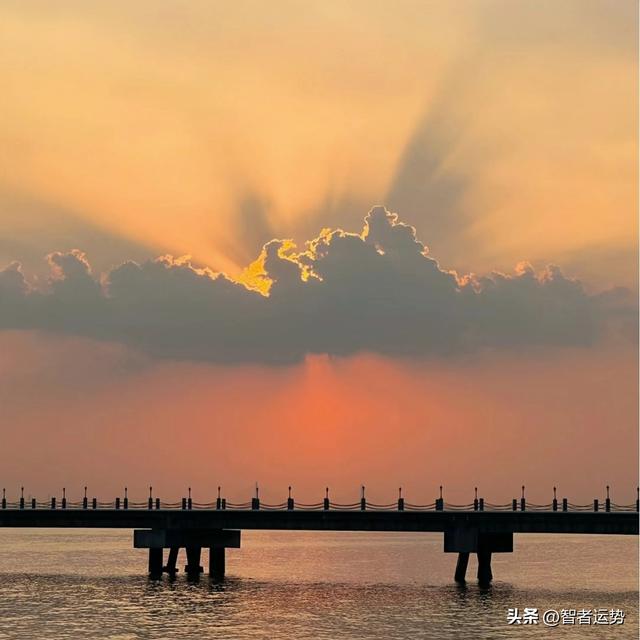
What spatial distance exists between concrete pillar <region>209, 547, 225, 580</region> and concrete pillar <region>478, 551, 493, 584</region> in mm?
24783

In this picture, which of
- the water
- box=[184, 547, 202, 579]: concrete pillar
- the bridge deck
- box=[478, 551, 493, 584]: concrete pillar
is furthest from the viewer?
box=[184, 547, 202, 579]: concrete pillar

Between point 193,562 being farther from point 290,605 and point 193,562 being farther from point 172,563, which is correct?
point 290,605

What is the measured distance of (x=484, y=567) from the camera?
11575cm

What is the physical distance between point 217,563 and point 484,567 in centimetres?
2635

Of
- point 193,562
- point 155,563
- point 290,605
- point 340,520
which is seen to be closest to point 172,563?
point 155,563

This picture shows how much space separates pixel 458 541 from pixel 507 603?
1245cm

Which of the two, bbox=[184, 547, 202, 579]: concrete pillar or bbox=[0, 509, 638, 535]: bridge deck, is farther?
bbox=[184, 547, 202, 579]: concrete pillar

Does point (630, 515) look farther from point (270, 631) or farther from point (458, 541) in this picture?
point (270, 631)

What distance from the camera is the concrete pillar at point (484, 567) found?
115 m

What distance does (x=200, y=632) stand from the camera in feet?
269

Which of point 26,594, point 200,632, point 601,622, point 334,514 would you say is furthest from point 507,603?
point 26,594

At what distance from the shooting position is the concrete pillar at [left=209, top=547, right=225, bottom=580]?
126 meters

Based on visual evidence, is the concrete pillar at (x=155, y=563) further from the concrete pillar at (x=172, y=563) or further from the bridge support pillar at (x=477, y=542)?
the bridge support pillar at (x=477, y=542)

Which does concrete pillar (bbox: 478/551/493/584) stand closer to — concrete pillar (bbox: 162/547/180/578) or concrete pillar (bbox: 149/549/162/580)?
concrete pillar (bbox: 162/547/180/578)
